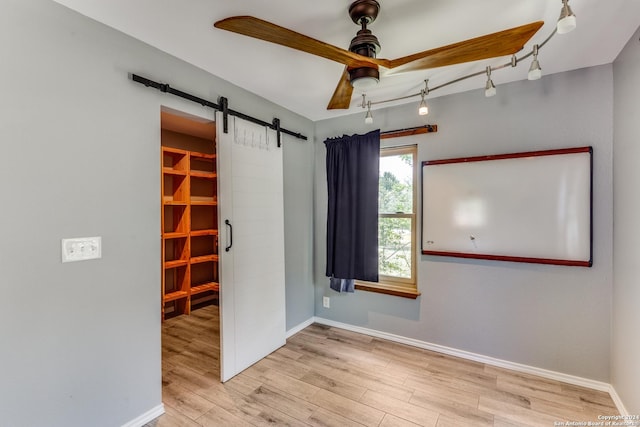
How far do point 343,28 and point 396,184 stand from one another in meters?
1.70

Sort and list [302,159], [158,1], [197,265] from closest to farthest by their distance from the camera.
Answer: [158,1] → [302,159] → [197,265]

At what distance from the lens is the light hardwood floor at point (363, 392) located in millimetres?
1914

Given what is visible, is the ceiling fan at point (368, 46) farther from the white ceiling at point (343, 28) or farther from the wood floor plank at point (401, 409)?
the wood floor plank at point (401, 409)

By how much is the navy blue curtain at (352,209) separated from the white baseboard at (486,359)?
0.50 meters

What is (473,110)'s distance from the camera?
2600 millimetres

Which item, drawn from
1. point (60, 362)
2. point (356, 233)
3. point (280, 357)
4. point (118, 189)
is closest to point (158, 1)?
point (118, 189)

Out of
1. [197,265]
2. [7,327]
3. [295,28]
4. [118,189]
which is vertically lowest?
[197,265]

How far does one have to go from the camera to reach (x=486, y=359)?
8.42 feet

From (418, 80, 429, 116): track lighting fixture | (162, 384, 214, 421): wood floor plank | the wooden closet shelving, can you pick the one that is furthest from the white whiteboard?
the wooden closet shelving

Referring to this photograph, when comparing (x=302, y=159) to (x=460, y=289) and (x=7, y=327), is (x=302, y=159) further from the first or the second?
(x=7, y=327)

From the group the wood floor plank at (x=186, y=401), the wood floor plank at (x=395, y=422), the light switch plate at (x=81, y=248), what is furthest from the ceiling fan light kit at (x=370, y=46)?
the wood floor plank at (x=186, y=401)

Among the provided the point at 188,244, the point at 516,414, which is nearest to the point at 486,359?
the point at 516,414

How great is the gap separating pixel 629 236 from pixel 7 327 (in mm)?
3501

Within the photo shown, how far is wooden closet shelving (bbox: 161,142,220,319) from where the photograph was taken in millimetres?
3861
